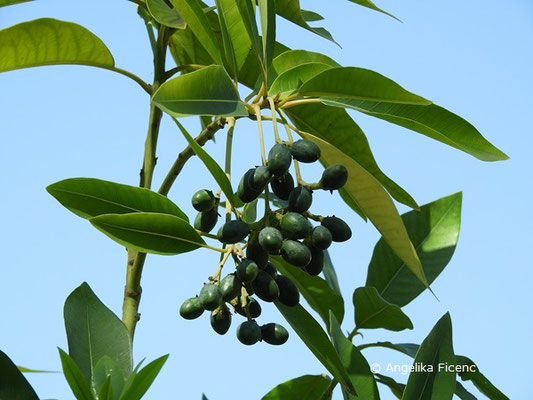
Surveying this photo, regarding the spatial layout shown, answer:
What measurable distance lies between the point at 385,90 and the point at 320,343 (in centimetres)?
42

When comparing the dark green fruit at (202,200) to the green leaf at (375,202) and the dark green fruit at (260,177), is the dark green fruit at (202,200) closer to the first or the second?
the dark green fruit at (260,177)

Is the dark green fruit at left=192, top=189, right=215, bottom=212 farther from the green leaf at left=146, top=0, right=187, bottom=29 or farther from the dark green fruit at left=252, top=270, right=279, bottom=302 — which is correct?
the green leaf at left=146, top=0, right=187, bottom=29

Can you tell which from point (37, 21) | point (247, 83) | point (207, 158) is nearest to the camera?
point (207, 158)

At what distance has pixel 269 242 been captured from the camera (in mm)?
1121

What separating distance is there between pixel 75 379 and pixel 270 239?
0.36 meters

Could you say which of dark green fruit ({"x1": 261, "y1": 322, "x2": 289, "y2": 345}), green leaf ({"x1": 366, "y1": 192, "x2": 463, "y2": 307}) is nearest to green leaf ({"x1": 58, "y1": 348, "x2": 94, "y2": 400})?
dark green fruit ({"x1": 261, "y1": 322, "x2": 289, "y2": 345})

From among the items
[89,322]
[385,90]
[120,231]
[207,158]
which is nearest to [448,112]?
[385,90]

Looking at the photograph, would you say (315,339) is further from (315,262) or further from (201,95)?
(201,95)

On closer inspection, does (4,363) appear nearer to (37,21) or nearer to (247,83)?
(37,21)

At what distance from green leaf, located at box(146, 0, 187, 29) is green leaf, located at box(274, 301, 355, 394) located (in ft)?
1.81

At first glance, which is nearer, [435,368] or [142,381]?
[142,381]

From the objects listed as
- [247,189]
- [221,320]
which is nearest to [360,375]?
[221,320]

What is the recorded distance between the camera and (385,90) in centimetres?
127

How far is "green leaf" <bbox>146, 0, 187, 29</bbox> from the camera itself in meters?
1.44
